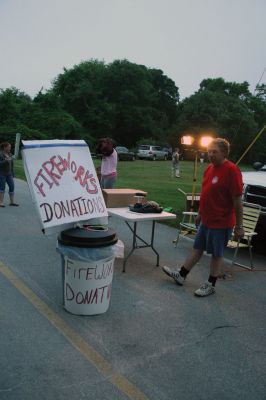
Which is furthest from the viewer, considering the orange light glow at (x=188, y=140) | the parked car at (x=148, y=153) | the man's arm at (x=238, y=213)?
the parked car at (x=148, y=153)

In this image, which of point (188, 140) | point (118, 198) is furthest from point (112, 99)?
point (118, 198)

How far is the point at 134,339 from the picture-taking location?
13.1ft

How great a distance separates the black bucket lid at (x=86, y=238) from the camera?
424 centimetres

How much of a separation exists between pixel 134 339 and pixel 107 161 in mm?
5852

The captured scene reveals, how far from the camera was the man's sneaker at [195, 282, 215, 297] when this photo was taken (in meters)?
5.21

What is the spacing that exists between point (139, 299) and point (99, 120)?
164 ft

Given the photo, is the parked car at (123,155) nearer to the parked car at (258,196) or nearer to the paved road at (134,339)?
the parked car at (258,196)

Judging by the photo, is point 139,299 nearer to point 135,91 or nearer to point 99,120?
point 99,120

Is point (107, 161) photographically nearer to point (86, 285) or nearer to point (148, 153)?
point (86, 285)

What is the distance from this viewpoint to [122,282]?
18.1 ft

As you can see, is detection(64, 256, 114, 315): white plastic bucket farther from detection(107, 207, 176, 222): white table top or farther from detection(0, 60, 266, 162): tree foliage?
detection(0, 60, 266, 162): tree foliage

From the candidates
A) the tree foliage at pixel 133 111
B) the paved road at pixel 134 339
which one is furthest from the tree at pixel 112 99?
the paved road at pixel 134 339

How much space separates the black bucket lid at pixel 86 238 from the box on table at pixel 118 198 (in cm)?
210

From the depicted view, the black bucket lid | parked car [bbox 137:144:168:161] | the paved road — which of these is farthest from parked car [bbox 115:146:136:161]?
the black bucket lid
